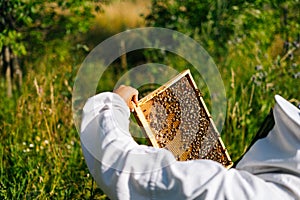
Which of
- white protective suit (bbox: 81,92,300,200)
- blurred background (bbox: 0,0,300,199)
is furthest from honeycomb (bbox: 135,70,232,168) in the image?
blurred background (bbox: 0,0,300,199)

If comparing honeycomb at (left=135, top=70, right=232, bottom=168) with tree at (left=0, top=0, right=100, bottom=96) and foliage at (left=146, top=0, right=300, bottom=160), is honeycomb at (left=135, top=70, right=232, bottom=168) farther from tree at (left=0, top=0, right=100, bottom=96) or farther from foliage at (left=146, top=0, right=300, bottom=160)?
tree at (left=0, top=0, right=100, bottom=96)

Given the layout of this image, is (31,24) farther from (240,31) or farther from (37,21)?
(240,31)

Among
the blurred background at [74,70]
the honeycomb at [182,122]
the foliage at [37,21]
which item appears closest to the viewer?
the honeycomb at [182,122]

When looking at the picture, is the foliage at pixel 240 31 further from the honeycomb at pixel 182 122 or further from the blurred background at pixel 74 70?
the honeycomb at pixel 182 122

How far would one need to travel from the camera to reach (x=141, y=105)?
2.26 meters

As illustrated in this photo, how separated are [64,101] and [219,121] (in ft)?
3.63

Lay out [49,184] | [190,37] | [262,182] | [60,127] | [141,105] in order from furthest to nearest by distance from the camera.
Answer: [190,37]
[60,127]
[49,184]
[141,105]
[262,182]

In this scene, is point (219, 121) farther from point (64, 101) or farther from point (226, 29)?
point (226, 29)

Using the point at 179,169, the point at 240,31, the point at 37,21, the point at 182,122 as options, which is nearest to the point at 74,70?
the point at 37,21

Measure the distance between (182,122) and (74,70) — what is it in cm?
213

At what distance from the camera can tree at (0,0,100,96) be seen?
4.67 metres

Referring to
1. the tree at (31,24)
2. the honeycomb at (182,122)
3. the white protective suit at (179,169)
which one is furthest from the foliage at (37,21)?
the white protective suit at (179,169)

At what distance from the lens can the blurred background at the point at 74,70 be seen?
3.62 meters

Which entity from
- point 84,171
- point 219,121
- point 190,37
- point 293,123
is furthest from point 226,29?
point 293,123
